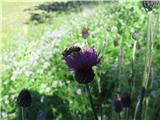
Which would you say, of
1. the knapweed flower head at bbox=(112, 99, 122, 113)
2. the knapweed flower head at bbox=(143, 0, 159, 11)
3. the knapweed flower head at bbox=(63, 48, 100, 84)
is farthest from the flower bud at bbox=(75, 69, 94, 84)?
the knapweed flower head at bbox=(112, 99, 122, 113)

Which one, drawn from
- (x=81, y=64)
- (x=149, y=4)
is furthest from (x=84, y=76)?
(x=149, y=4)

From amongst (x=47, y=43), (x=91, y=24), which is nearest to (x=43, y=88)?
(x=47, y=43)

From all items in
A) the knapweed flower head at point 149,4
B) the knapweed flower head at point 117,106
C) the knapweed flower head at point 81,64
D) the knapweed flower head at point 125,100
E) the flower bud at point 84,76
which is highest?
the knapweed flower head at point 149,4

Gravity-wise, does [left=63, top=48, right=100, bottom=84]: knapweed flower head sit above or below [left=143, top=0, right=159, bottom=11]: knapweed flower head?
below

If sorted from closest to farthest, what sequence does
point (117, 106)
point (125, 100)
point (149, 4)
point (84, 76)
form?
point (84, 76) → point (149, 4) → point (125, 100) → point (117, 106)

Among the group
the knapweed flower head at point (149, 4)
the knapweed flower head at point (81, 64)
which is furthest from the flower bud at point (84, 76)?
the knapweed flower head at point (149, 4)

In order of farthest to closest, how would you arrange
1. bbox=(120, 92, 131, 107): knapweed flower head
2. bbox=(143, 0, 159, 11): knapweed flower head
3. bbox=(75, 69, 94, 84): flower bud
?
bbox=(120, 92, 131, 107): knapweed flower head, bbox=(143, 0, 159, 11): knapweed flower head, bbox=(75, 69, 94, 84): flower bud

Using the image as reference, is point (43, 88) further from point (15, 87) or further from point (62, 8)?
point (62, 8)

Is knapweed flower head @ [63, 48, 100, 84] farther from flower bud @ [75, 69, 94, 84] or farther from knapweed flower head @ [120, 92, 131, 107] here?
knapweed flower head @ [120, 92, 131, 107]

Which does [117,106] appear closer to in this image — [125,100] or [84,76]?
[125,100]

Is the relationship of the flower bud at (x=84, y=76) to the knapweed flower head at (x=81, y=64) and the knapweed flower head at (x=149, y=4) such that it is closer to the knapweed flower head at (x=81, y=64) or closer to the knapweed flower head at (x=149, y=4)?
the knapweed flower head at (x=81, y=64)

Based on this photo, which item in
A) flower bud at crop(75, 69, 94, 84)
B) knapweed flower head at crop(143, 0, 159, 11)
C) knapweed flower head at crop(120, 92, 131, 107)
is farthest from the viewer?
knapweed flower head at crop(120, 92, 131, 107)
